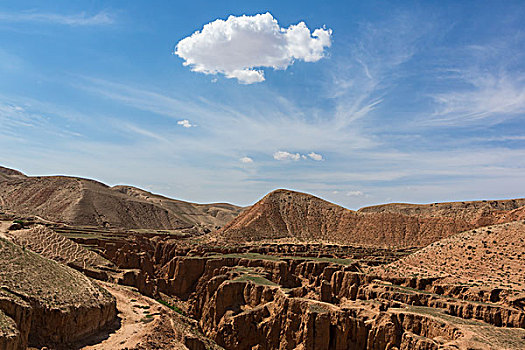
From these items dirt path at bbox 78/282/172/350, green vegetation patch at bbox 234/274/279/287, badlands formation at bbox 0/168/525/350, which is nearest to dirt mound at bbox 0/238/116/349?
badlands formation at bbox 0/168/525/350

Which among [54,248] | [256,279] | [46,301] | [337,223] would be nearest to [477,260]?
[256,279]

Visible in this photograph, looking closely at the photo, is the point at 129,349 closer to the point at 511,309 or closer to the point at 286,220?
the point at 511,309

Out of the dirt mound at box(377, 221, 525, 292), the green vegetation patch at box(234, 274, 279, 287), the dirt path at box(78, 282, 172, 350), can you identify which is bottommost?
the dirt path at box(78, 282, 172, 350)

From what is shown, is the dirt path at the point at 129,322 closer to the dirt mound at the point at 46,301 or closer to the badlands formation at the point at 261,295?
the badlands formation at the point at 261,295

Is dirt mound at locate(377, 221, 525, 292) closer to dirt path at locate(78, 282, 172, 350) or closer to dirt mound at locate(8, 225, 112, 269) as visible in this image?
dirt path at locate(78, 282, 172, 350)

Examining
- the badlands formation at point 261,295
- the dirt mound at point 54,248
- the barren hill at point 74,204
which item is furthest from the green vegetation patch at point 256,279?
the barren hill at point 74,204

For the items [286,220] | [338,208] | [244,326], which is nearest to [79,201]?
[286,220]

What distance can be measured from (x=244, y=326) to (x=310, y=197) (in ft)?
254

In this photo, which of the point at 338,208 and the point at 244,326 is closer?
the point at 244,326

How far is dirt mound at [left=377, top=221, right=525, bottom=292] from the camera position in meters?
41.7

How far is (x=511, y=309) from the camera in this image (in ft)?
103

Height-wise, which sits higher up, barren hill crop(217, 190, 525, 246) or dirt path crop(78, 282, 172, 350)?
barren hill crop(217, 190, 525, 246)

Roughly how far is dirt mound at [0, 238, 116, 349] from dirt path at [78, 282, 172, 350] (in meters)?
1.16

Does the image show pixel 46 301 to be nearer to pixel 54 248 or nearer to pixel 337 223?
pixel 54 248
